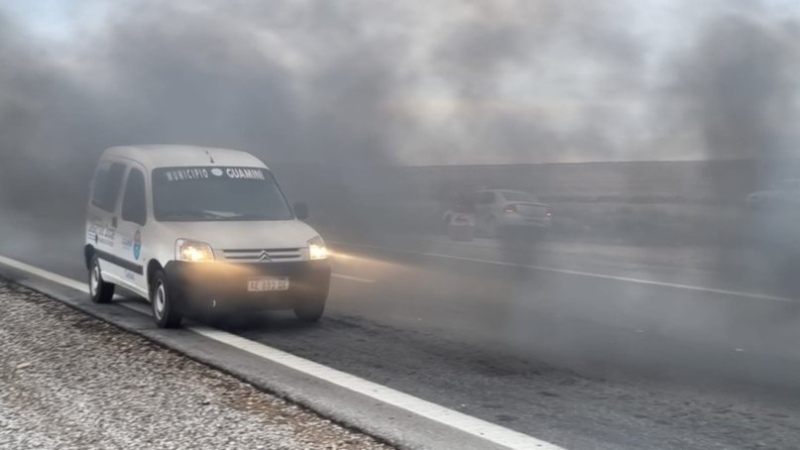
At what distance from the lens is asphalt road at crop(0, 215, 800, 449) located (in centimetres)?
563

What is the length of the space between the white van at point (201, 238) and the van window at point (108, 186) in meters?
0.01

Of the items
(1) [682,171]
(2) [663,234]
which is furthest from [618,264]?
(2) [663,234]

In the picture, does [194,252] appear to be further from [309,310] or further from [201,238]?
[309,310]

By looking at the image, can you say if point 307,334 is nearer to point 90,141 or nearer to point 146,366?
point 146,366

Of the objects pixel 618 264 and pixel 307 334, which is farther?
pixel 618 264

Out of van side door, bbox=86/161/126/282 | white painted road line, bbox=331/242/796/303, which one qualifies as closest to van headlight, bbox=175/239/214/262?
van side door, bbox=86/161/126/282

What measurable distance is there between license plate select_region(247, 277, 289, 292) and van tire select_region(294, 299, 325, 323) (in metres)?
0.28

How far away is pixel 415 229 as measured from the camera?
20.1m

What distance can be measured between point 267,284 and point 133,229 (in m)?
1.58

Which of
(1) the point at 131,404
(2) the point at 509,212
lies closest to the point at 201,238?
(1) the point at 131,404

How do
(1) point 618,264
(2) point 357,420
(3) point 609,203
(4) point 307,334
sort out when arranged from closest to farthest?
(2) point 357,420 < (4) point 307,334 < (1) point 618,264 < (3) point 609,203

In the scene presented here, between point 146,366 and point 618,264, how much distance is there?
10.4m

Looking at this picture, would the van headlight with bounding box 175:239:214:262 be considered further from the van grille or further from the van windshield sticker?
the van windshield sticker

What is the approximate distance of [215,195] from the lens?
9211mm
